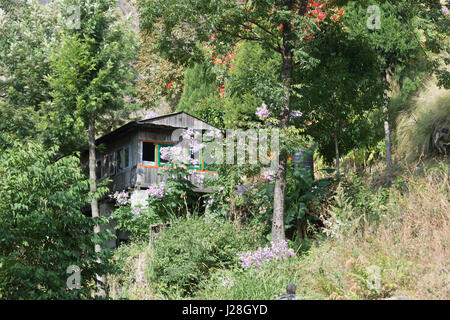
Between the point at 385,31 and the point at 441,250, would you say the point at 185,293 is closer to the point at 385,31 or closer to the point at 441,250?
the point at 441,250

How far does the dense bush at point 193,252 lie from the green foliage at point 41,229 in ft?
8.69

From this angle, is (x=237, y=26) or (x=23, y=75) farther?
(x=23, y=75)

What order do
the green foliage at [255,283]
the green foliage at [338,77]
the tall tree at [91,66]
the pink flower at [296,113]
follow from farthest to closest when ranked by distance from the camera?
the tall tree at [91,66], the pink flower at [296,113], the green foliage at [338,77], the green foliage at [255,283]

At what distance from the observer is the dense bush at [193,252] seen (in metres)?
11.4

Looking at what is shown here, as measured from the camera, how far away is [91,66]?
18781 mm

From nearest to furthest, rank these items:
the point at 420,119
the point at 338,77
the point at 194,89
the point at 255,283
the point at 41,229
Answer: the point at 41,229 → the point at 255,283 → the point at 338,77 → the point at 420,119 → the point at 194,89

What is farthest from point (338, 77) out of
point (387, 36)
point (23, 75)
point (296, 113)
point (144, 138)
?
point (23, 75)

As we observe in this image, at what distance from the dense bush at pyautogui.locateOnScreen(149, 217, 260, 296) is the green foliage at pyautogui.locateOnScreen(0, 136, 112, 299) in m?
2.65

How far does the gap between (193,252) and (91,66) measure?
951cm

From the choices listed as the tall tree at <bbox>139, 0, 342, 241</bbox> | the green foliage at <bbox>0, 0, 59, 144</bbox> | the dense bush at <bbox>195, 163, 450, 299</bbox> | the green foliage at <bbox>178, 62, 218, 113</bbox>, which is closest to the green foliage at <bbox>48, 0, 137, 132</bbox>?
the green foliage at <bbox>0, 0, 59, 144</bbox>

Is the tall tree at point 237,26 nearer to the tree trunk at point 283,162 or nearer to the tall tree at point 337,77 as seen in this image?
the tree trunk at point 283,162

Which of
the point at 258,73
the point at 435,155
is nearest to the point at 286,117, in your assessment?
the point at 258,73

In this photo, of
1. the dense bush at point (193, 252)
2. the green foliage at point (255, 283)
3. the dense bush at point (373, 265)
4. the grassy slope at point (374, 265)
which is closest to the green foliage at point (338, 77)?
the grassy slope at point (374, 265)

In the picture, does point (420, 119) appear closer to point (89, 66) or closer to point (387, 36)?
point (387, 36)
